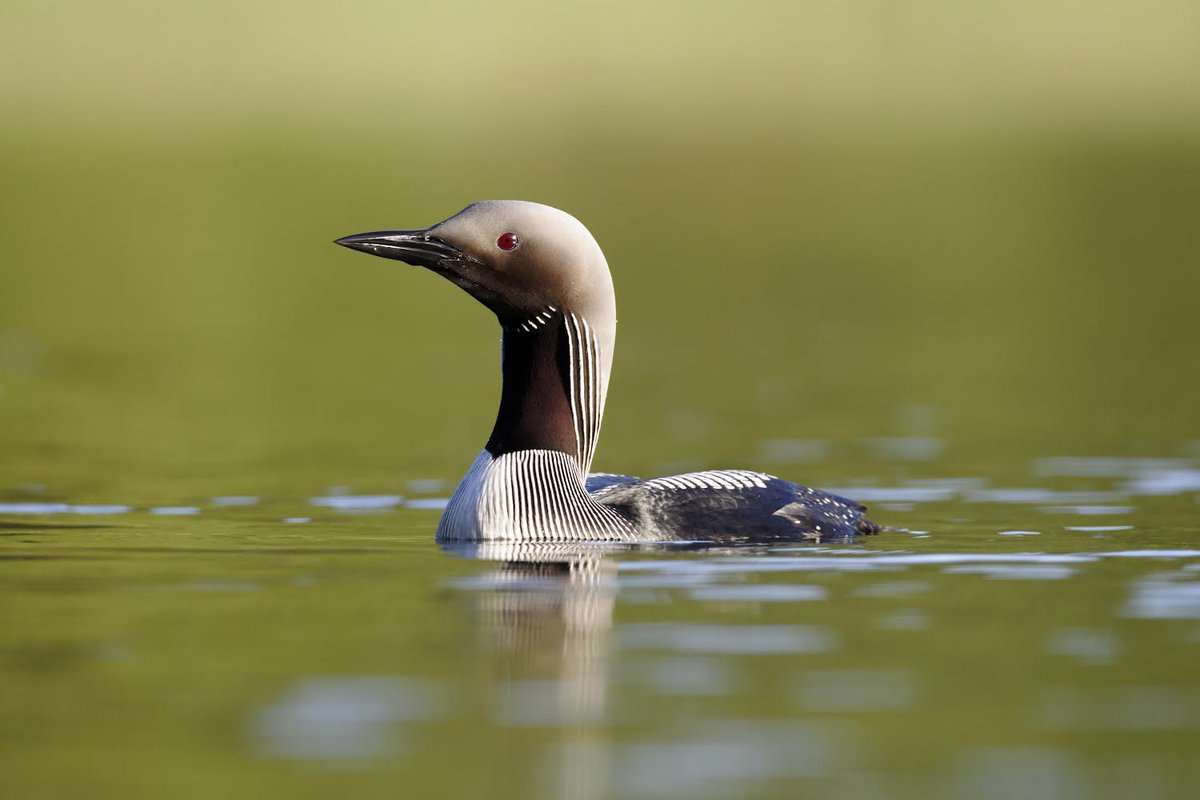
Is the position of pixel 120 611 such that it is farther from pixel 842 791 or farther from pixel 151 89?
pixel 151 89

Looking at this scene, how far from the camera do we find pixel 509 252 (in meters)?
9.67

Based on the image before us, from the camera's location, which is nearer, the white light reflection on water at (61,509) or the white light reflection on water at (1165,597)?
the white light reflection on water at (1165,597)

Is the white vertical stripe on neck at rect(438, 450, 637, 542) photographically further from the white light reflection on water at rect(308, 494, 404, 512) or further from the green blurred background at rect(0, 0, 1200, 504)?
the green blurred background at rect(0, 0, 1200, 504)

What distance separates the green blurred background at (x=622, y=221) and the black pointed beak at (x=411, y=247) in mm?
2511

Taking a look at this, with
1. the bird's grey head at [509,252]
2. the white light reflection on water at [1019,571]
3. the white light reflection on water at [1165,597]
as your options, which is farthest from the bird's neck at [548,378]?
the white light reflection on water at [1165,597]

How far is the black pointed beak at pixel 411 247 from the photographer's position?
959 centimetres

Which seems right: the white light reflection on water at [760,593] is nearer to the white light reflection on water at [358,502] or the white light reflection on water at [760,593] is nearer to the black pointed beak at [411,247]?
the black pointed beak at [411,247]

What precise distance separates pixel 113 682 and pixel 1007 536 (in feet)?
13.7

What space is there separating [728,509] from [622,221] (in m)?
27.5

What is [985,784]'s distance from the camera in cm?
582

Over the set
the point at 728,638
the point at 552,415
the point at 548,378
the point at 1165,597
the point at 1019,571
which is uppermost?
the point at 548,378

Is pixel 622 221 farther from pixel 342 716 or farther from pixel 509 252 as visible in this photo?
pixel 342 716

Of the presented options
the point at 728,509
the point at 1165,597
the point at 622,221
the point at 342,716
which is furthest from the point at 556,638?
the point at 622,221

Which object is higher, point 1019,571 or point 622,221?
point 622,221
